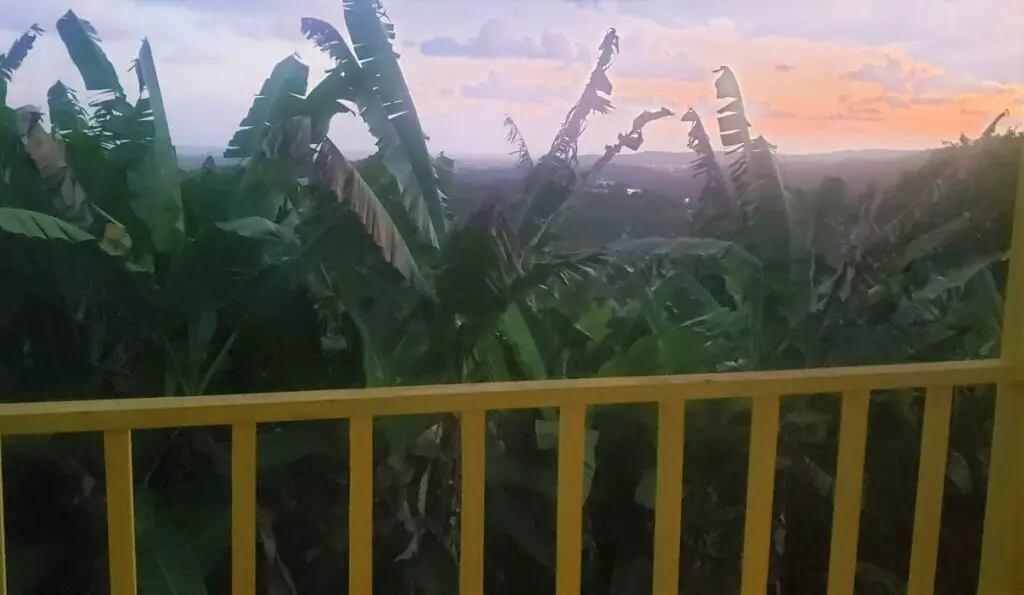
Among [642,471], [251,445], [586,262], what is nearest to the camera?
[251,445]

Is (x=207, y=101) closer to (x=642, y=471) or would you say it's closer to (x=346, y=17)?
(x=346, y=17)

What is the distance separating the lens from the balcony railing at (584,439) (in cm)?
117

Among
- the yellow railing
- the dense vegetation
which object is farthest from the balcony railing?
the dense vegetation

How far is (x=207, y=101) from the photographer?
1.37 meters

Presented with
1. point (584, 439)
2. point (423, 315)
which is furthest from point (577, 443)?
point (423, 315)

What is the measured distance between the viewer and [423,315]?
4.71 ft

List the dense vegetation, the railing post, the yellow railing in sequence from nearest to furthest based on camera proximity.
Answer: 1. the yellow railing
2. the dense vegetation
3. the railing post

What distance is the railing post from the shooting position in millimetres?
1474

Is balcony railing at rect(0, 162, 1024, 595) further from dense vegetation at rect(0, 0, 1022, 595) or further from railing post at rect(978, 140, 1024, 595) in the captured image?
dense vegetation at rect(0, 0, 1022, 595)

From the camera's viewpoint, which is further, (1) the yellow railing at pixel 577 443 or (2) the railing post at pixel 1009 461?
(2) the railing post at pixel 1009 461

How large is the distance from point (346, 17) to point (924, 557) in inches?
52.4

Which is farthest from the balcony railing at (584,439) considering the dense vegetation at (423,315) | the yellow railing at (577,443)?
the dense vegetation at (423,315)

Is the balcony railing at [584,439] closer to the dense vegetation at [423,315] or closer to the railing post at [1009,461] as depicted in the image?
the railing post at [1009,461]

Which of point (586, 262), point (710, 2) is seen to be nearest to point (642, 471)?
point (586, 262)
